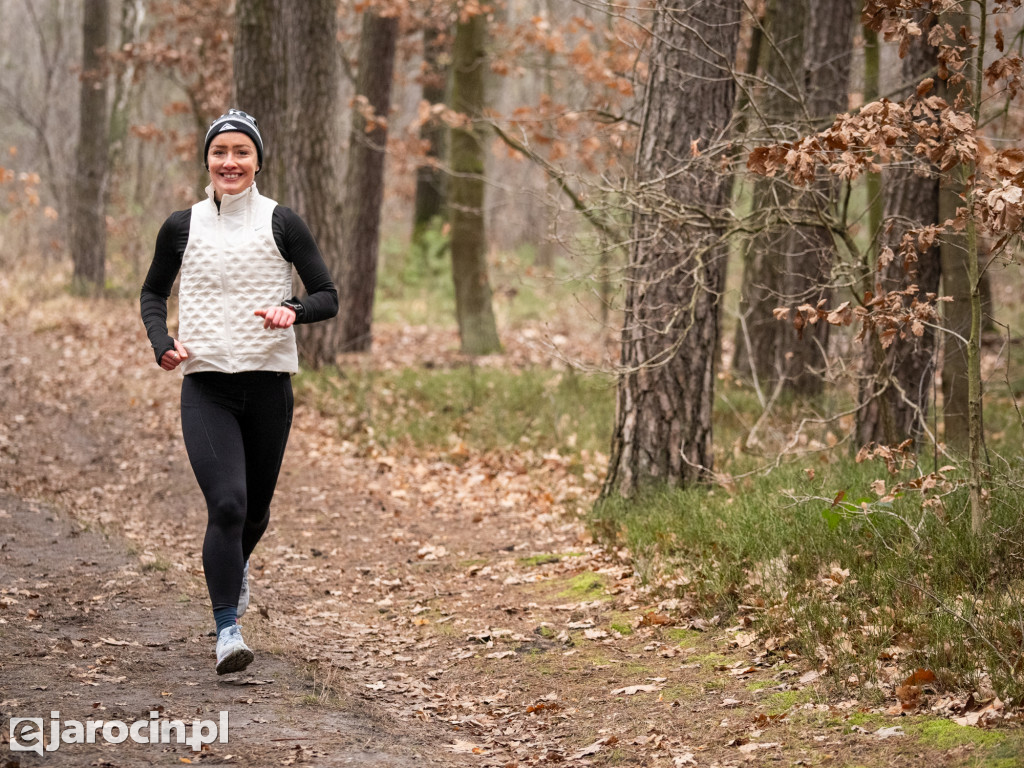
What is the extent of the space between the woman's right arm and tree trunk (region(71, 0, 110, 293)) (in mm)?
16141

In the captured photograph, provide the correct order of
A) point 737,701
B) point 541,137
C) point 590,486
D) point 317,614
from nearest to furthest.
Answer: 1. point 737,701
2. point 317,614
3. point 590,486
4. point 541,137

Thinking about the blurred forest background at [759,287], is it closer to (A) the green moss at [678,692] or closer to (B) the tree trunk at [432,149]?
(A) the green moss at [678,692]

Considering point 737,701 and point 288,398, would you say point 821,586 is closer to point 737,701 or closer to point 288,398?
point 737,701

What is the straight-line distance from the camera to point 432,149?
21.0 metres

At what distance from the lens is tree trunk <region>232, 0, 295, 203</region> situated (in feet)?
39.2

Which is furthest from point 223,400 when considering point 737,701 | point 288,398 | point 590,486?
point 590,486

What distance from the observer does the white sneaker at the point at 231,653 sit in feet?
13.8

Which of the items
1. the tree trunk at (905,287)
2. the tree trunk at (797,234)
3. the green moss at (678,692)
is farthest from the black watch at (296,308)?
the tree trunk at (797,234)

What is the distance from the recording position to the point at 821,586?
15.4 ft

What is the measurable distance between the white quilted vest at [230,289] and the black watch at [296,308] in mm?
70

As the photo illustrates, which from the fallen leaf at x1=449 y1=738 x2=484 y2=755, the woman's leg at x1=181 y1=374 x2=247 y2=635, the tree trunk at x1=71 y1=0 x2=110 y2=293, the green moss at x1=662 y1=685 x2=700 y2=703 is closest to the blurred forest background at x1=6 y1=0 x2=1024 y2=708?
the green moss at x1=662 y1=685 x2=700 y2=703

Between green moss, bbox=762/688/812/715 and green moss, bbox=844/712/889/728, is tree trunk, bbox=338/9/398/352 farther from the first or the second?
green moss, bbox=844/712/889/728

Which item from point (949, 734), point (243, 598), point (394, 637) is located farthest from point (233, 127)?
point (949, 734)

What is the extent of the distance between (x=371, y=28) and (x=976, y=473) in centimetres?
1269
